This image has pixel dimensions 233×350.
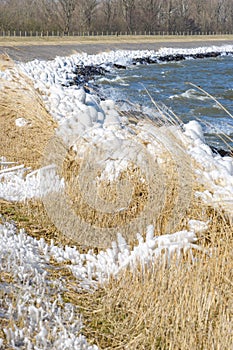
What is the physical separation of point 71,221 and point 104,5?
155 feet

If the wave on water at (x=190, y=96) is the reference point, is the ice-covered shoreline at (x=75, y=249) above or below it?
above

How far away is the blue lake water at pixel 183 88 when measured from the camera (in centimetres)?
1108

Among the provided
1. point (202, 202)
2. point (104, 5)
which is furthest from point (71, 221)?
point (104, 5)

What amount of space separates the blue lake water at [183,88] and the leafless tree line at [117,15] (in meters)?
18.4

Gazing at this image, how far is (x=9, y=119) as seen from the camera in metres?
6.47

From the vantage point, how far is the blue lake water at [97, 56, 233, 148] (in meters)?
11.1

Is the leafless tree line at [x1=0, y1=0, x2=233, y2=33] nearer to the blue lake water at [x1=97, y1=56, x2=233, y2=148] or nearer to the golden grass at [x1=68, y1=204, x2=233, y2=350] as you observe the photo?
the blue lake water at [x1=97, y1=56, x2=233, y2=148]

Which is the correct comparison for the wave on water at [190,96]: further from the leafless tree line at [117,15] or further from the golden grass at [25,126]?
the leafless tree line at [117,15]

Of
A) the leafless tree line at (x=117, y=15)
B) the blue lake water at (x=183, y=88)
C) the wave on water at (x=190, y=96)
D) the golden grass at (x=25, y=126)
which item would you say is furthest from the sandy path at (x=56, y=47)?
the leafless tree line at (x=117, y=15)

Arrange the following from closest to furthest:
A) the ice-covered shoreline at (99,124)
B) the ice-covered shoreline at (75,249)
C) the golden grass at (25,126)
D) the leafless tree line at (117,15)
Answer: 1. the ice-covered shoreline at (75,249)
2. the ice-covered shoreline at (99,124)
3. the golden grass at (25,126)
4. the leafless tree line at (117,15)

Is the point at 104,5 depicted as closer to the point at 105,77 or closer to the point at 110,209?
the point at 105,77

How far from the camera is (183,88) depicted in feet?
51.9

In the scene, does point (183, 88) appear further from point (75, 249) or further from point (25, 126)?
point (75, 249)

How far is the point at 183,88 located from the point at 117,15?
112 ft
